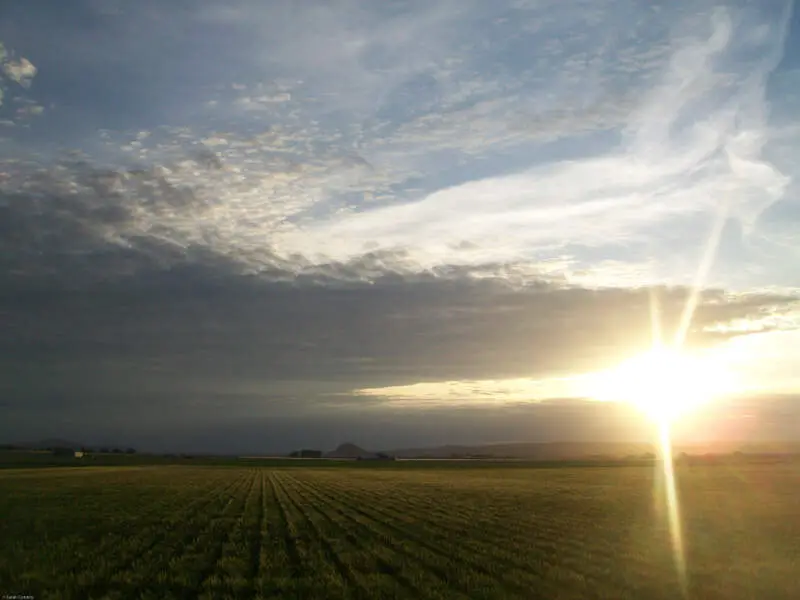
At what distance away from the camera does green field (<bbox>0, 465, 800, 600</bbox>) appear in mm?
17391

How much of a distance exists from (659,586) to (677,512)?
924 inches

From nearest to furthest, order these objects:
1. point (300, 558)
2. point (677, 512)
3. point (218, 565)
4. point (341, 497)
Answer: point (218, 565)
point (300, 558)
point (677, 512)
point (341, 497)

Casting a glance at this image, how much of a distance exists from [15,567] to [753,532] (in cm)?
2776

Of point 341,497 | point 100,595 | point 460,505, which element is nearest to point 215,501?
point 341,497

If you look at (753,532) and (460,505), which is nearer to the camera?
(753,532)

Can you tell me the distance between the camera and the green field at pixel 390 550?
17.4 metres

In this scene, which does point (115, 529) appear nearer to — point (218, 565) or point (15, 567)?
point (15, 567)

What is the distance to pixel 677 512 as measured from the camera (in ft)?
129

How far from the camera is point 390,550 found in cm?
2295

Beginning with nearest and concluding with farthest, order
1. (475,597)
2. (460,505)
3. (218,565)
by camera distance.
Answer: (475,597)
(218,565)
(460,505)

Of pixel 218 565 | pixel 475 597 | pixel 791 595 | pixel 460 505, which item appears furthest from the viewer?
pixel 460 505

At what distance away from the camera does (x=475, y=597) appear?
52.9 ft

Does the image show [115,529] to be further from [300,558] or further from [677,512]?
[677,512]

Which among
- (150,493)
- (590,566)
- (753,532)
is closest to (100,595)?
(590,566)
